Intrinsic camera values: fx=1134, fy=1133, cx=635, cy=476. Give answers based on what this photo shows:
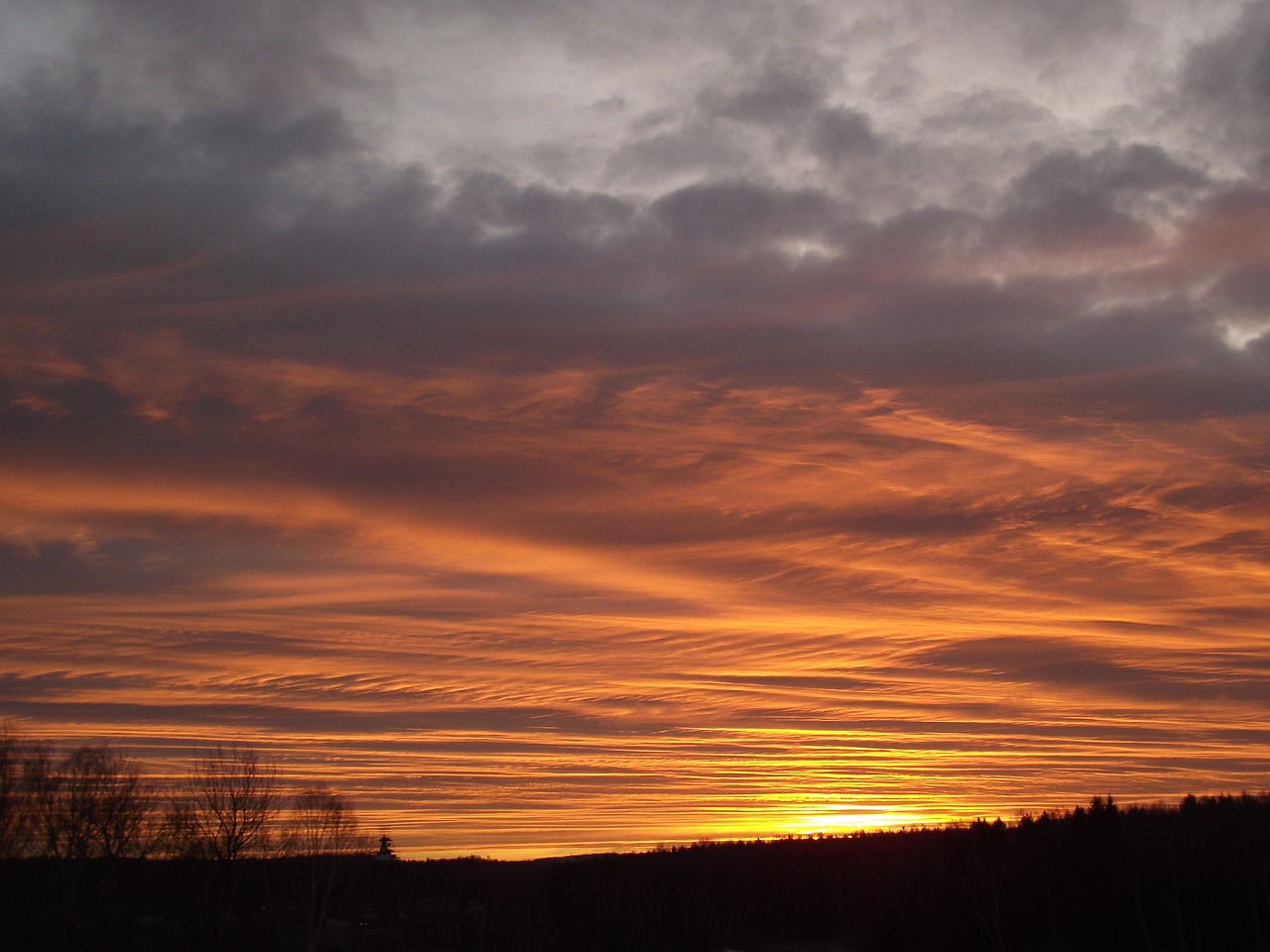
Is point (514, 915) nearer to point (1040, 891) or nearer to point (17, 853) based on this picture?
point (1040, 891)

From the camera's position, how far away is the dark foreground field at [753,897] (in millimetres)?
71688

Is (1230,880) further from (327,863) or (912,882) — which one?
(327,863)

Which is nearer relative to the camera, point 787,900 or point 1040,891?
point 1040,891

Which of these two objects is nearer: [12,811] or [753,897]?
[12,811]

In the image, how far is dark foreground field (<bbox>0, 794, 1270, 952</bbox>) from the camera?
235 feet

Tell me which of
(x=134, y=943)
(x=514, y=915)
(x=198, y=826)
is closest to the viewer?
(x=134, y=943)

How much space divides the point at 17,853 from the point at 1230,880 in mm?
99456

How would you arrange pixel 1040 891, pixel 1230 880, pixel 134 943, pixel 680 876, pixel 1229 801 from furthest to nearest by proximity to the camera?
pixel 680 876, pixel 1229 801, pixel 1040 891, pixel 1230 880, pixel 134 943

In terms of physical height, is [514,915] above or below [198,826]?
below

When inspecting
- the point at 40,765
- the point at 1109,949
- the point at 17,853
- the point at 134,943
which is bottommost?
the point at 1109,949

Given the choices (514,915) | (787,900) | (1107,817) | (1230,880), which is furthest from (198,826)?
(787,900)

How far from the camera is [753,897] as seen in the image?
175 meters

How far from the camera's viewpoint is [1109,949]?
105 meters

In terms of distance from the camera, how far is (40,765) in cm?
7062
